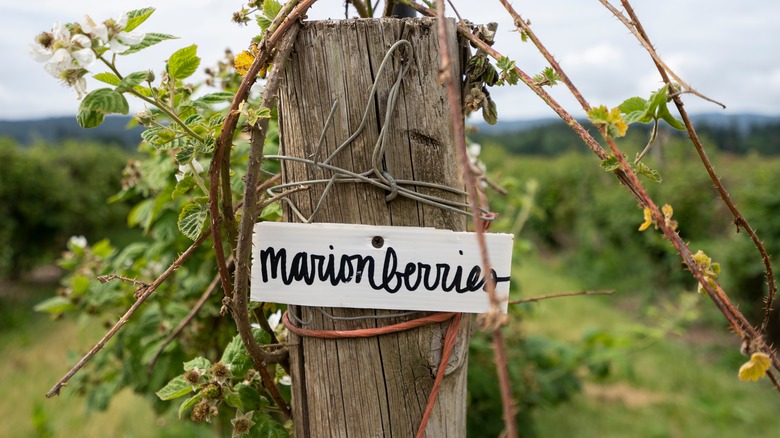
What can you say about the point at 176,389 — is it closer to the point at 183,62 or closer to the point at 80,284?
the point at 183,62

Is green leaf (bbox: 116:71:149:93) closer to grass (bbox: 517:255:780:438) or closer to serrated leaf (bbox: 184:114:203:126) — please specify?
serrated leaf (bbox: 184:114:203:126)

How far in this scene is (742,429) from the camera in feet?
14.0

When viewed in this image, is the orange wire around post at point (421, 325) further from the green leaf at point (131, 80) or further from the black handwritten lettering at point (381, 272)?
the green leaf at point (131, 80)

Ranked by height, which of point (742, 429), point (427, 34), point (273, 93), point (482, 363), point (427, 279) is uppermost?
point (427, 34)

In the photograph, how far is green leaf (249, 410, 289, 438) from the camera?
47.3 inches

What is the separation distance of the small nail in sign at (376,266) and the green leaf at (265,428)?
0.94 ft

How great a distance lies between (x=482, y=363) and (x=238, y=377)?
2043mm

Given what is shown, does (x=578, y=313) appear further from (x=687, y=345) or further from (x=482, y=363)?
(x=482, y=363)

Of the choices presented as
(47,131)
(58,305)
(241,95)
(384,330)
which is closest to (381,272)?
(384,330)

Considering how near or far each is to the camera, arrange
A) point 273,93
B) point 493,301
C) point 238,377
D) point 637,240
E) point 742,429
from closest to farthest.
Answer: point 493,301
point 273,93
point 238,377
point 742,429
point 637,240

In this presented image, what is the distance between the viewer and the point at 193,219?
1.10m

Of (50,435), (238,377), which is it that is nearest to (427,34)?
(238,377)

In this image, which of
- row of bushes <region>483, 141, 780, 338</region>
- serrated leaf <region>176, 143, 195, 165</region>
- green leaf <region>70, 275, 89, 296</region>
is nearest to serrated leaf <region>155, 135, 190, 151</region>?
serrated leaf <region>176, 143, 195, 165</region>

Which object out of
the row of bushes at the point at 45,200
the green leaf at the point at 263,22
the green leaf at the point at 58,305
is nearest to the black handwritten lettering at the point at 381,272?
the green leaf at the point at 263,22
